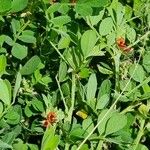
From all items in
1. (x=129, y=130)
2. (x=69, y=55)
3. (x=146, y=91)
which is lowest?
(x=129, y=130)

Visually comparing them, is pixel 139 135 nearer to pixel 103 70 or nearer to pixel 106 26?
pixel 103 70

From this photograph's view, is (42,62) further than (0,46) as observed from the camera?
Yes

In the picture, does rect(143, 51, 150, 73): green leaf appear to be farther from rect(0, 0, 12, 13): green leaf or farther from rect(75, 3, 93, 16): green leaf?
rect(0, 0, 12, 13): green leaf

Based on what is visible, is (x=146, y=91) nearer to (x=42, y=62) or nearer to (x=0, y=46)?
(x=42, y=62)

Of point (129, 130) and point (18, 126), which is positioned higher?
point (18, 126)

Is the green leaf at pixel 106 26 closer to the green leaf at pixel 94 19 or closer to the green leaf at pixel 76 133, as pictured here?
the green leaf at pixel 94 19

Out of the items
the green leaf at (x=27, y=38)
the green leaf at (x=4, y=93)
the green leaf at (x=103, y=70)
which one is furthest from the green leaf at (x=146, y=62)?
the green leaf at (x=4, y=93)

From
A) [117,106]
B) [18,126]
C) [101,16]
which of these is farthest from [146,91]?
[18,126]
